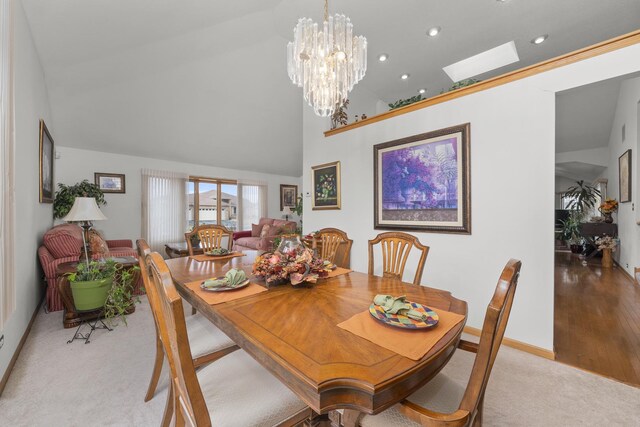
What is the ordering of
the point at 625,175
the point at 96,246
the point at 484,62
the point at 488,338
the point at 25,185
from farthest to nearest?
the point at 625,175
the point at 96,246
the point at 484,62
the point at 25,185
the point at 488,338

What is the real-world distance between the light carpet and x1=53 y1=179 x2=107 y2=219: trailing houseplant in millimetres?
3136

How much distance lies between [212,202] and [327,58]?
5.68 metres

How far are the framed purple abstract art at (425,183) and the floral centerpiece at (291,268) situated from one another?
5.04ft

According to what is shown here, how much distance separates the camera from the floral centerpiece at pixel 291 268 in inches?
53.7

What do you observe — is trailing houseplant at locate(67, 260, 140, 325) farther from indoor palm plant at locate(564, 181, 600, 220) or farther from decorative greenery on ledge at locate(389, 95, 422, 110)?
indoor palm plant at locate(564, 181, 600, 220)

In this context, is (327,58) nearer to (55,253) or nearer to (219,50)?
(219,50)

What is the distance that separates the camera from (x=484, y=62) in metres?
3.46

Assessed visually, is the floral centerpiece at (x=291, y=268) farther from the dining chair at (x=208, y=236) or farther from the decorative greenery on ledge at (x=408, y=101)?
the decorative greenery on ledge at (x=408, y=101)

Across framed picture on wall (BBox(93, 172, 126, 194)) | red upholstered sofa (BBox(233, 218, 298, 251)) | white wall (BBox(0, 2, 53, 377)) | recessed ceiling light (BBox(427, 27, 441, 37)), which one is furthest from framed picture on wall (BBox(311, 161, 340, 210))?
framed picture on wall (BBox(93, 172, 126, 194))

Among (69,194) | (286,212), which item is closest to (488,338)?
(69,194)

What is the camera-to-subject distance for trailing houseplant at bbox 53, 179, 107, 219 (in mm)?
4387

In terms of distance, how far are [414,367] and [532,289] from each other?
1.96 meters

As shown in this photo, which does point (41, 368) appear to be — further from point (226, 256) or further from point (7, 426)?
point (226, 256)

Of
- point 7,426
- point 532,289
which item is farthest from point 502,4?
point 7,426
